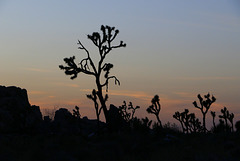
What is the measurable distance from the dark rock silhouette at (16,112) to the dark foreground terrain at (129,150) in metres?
10.1

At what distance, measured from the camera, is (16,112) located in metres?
27.4

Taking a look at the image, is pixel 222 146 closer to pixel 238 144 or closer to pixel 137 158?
pixel 238 144

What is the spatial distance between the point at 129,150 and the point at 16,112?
14.1m

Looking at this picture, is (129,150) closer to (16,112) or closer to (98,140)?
(98,140)

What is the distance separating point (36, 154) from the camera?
13547 mm

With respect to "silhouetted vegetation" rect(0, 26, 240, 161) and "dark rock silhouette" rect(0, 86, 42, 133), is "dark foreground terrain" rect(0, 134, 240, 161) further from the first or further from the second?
"dark rock silhouette" rect(0, 86, 42, 133)

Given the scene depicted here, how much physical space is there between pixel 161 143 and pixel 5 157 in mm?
8311

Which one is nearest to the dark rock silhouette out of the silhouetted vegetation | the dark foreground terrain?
the silhouetted vegetation

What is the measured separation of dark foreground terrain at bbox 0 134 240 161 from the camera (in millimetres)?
13805

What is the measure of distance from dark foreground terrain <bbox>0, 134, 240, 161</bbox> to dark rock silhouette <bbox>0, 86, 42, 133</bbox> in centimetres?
1005

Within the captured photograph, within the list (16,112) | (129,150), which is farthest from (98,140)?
(16,112)

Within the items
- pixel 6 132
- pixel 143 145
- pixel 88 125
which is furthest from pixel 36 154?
pixel 88 125

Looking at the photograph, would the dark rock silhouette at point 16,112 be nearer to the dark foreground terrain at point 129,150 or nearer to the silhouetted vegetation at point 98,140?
the silhouetted vegetation at point 98,140

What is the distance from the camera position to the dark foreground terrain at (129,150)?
45.3 feet
